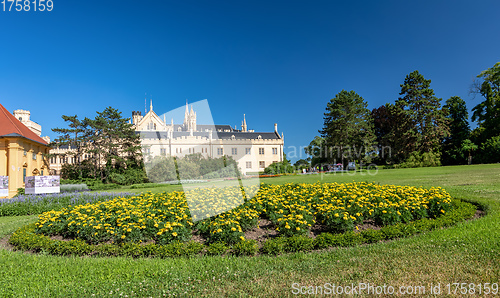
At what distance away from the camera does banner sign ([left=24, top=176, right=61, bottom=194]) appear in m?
15.1

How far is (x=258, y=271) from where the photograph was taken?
428 cm

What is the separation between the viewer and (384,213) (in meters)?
6.57

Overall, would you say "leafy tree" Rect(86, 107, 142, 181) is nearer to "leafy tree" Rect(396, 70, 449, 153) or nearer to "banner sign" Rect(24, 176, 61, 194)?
"banner sign" Rect(24, 176, 61, 194)

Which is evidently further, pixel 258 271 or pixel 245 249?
pixel 245 249

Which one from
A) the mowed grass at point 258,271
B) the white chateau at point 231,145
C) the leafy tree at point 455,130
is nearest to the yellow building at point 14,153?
the mowed grass at point 258,271

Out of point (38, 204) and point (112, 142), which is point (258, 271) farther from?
point (112, 142)

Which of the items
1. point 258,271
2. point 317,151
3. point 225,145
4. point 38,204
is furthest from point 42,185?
point 317,151

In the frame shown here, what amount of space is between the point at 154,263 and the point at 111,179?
30054 millimetres

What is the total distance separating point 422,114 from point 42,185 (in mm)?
41143

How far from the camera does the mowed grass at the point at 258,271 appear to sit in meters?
3.75

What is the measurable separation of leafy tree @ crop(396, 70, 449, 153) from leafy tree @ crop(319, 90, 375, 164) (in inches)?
193

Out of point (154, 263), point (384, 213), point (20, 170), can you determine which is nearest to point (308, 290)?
point (154, 263)

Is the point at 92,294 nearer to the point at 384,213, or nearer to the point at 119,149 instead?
the point at 384,213

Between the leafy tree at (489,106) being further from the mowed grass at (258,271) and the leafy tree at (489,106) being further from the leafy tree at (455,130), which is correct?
the mowed grass at (258,271)
